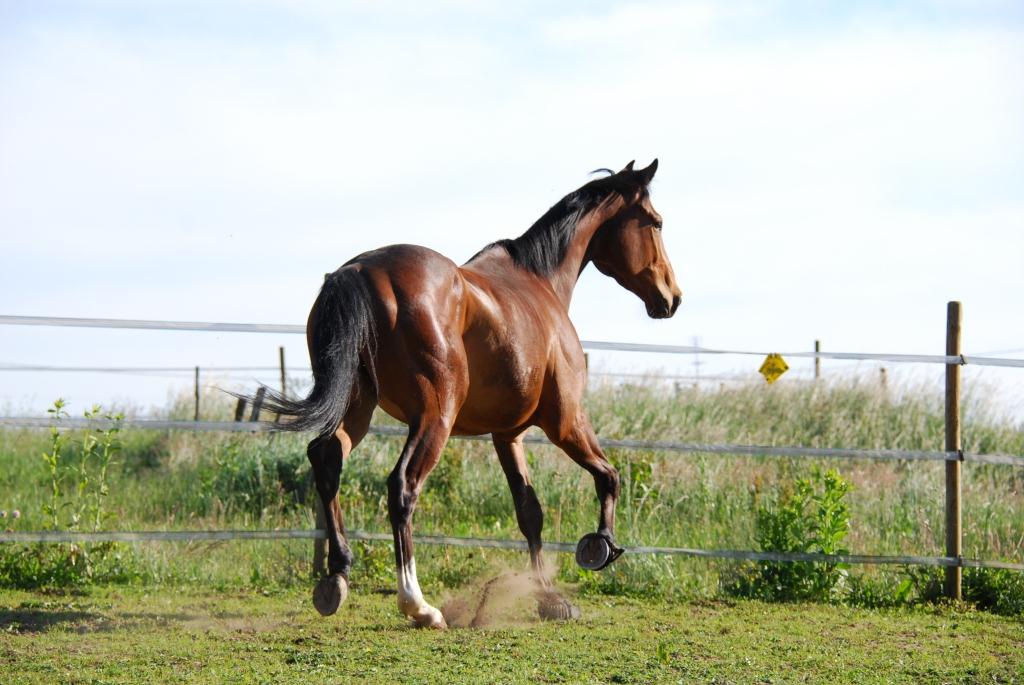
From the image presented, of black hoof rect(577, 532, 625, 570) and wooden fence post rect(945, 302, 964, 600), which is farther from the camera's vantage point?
wooden fence post rect(945, 302, 964, 600)

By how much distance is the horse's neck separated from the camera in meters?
6.08

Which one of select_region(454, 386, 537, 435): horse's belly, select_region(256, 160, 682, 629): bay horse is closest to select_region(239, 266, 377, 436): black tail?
select_region(256, 160, 682, 629): bay horse

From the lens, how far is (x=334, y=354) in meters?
4.56

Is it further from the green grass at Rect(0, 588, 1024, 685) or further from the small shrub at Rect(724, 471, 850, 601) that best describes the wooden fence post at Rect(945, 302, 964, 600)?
the small shrub at Rect(724, 471, 850, 601)

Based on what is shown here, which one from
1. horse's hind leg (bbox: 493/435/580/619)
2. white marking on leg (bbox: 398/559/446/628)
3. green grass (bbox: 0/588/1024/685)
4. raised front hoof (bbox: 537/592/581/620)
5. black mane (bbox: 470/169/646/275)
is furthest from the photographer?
black mane (bbox: 470/169/646/275)

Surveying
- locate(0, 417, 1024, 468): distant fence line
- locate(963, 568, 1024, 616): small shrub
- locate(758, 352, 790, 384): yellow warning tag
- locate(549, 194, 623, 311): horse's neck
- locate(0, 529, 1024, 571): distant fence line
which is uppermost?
locate(549, 194, 623, 311): horse's neck

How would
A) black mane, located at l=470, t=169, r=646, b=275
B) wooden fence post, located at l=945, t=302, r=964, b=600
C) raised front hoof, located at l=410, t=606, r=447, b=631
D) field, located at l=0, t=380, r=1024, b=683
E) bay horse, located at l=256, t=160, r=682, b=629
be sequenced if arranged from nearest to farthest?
field, located at l=0, t=380, r=1024, b=683, bay horse, located at l=256, t=160, r=682, b=629, raised front hoof, located at l=410, t=606, r=447, b=631, black mane, located at l=470, t=169, r=646, b=275, wooden fence post, located at l=945, t=302, r=964, b=600

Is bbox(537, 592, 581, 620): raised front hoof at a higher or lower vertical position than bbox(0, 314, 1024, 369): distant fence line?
lower

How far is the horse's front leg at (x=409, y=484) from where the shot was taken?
15.5ft

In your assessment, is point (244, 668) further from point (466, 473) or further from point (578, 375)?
point (466, 473)

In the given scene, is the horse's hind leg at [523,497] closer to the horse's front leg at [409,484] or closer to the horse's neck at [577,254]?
the horse's neck at [577,254]

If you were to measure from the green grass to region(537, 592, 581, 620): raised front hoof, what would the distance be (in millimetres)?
104

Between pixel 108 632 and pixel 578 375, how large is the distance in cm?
268

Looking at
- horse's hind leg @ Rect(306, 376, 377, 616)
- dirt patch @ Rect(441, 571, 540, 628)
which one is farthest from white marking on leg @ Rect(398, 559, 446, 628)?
dirt patch @ Rect(441, 571, 540, 628)
